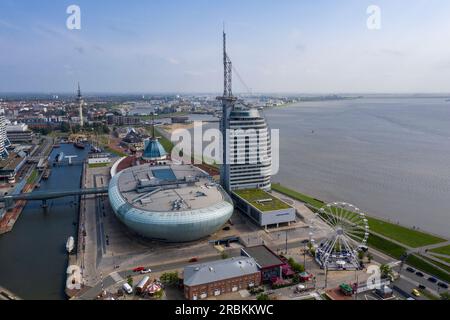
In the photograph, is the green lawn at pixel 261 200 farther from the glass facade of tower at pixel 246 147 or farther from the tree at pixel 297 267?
the tree at pixel 297 267

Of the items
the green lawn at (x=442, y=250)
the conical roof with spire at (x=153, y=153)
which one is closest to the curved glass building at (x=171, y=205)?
the conical roof with spire at (x=153, y=153)

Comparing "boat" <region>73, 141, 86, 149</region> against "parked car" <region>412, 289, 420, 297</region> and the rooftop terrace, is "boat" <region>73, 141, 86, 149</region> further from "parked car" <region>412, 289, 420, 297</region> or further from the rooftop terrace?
"parked car" <region>412, 289, 420, 297</region>

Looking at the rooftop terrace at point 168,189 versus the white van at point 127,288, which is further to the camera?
the rooftop terrace at point 168,189

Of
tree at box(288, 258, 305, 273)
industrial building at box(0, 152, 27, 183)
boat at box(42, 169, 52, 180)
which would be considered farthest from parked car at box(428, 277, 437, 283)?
industrial building at box(0, 152, 27, 183)

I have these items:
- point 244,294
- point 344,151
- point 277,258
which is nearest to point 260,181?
point 277,258

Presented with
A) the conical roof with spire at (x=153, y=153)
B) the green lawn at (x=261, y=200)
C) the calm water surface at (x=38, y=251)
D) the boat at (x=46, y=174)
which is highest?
the conical roof with spire at (x=153, y=153)

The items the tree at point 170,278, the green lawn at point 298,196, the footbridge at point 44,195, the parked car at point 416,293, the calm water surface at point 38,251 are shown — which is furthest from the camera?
the green lawn at point 298,196

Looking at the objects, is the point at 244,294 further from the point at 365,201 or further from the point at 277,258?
the point at 365,201
